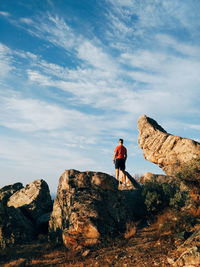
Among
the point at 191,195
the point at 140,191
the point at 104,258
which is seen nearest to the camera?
the point at 104,258

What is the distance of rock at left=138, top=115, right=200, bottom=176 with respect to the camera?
92.9 feet

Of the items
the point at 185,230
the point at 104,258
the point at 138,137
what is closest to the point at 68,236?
the point at 104,258

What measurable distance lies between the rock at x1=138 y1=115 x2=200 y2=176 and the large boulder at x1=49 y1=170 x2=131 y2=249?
1233cm

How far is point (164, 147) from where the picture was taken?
31.9 meters

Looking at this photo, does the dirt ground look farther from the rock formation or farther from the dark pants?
the dark pants

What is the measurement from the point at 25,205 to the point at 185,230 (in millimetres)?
10932

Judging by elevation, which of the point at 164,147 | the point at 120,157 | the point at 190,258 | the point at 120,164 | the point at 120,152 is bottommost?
the point at 190,258

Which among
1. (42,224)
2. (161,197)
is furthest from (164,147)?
(42,224)

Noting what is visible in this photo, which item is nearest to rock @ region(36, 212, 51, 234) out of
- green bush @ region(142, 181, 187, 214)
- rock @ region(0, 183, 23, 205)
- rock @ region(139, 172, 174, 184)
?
rock @ region(0, 183, 23, 205)

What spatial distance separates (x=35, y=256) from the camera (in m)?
13.0

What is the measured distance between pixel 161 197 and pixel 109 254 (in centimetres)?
605

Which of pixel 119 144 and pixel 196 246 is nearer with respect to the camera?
pixel 196 246

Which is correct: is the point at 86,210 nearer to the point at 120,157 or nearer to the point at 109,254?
the point at 109,254

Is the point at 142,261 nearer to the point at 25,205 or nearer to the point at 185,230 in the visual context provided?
the point at 185,230
